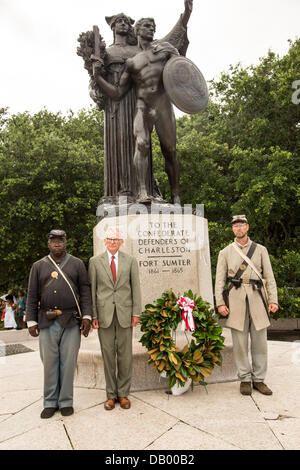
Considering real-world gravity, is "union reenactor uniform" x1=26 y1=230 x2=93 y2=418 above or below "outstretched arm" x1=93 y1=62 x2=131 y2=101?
below

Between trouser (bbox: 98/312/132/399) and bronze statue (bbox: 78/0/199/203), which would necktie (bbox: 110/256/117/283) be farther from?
bronze statue (bbox: 78/0/199/203)

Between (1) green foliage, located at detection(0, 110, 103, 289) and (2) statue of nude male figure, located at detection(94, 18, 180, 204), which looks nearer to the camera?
(2) statue of nude male figure, located at detection(94, 18, 180, 204)

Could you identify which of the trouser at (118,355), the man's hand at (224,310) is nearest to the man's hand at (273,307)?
the man's hand at (224,310)

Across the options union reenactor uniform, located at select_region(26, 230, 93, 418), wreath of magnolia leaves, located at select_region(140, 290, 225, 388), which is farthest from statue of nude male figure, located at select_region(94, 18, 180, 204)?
union reenactor uniform, located at select_region(26, 230, 93, 418)

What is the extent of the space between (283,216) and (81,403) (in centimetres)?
1291

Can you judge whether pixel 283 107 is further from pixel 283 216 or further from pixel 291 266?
pixel 291 266

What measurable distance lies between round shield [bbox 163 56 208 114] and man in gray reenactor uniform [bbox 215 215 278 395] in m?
2.15

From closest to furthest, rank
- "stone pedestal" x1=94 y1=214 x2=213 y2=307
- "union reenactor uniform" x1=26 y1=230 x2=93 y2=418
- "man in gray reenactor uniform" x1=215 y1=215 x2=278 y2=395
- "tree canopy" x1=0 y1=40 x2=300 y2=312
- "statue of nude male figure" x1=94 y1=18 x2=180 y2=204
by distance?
"union reenactor uniform" x1=26 y1=230 x2=93 y2=418 → "man in gray reenactor uniform" x1=215 y1=215 x2=278 y2=395 → "stone pedestal" x1=94 y1=214 x2=213 y2=307 → "statue of nude male figure" x1=94 y1=18 x2=180 y2=204 → "tree canopy" x1=0 y1=40 x2=300 y2=312

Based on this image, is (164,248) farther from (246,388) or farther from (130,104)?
(130,104)

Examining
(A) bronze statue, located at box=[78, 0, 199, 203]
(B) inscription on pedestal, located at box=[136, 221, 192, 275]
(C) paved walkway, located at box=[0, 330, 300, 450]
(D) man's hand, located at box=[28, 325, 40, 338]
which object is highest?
(A) bronze statue, located at box=[78, 0, 199, 203]

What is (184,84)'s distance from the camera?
545 cm

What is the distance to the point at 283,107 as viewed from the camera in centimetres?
1475

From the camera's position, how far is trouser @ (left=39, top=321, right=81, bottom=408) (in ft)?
12.1

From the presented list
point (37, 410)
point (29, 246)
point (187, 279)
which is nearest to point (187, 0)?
point (187, 279)
